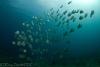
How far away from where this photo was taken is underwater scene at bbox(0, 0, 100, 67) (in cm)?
355

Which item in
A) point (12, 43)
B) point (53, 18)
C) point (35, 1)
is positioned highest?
point (35, 1)

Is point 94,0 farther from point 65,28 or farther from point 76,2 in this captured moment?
point 65,28

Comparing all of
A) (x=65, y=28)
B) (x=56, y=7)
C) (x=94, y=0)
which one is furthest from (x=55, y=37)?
(x=94, y=0)

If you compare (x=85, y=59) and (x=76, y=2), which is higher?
(x=76, y=2)

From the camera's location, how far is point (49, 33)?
3633 mm

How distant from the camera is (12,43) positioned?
3551 millimetres

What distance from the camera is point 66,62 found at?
144 inches

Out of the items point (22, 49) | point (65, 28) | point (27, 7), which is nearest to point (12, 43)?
point (22, 49)

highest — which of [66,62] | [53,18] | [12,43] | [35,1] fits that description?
[35,1]

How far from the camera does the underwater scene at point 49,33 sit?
355 cm

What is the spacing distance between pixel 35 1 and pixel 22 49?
0.70 metres

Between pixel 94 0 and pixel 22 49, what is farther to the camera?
pixel 94 0

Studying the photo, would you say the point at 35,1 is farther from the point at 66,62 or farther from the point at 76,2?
the point at 66,62

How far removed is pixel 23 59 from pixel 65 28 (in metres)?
0.73
